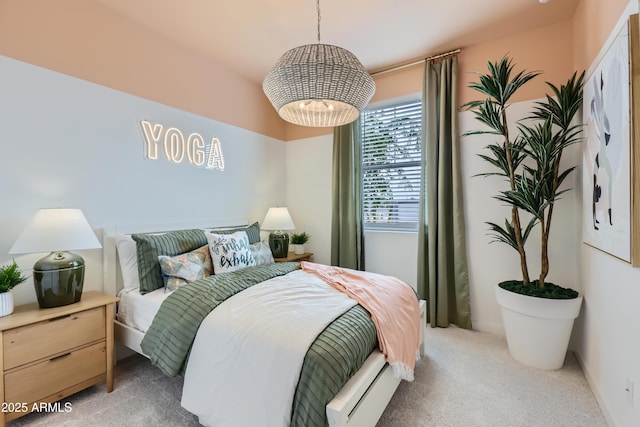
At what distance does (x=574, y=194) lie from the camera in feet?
7.80

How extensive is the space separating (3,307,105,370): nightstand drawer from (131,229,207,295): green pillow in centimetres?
32

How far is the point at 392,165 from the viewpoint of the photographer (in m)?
3.37

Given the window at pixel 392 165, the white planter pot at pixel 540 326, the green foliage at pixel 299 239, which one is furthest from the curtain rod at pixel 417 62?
the white planter pot at pixel 540 326

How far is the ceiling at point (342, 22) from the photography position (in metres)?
2.25

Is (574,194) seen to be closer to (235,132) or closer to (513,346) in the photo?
(513,346)

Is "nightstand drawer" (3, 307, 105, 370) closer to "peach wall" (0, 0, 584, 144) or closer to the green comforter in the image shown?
the green comforter

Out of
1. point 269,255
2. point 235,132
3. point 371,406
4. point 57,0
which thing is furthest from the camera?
point 235,132

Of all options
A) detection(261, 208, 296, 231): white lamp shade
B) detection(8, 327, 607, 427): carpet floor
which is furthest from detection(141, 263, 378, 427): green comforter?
detection(261, 208, 296, 231): white lamp shade

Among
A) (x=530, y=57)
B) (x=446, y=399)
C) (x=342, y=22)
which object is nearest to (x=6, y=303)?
(x=446, y=399)

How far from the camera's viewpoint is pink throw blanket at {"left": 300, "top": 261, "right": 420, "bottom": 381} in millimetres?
1568

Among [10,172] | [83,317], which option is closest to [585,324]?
[83,317]

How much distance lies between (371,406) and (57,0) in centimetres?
333

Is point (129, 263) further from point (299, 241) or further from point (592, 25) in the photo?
point (592, 25)

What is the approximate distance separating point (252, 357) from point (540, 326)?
209 cm
